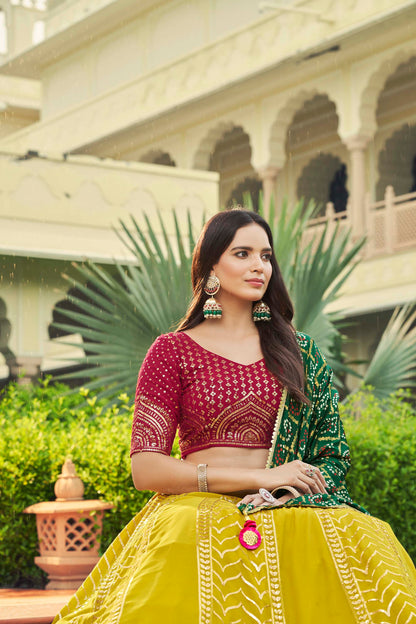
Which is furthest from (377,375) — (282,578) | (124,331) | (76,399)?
(282,578)

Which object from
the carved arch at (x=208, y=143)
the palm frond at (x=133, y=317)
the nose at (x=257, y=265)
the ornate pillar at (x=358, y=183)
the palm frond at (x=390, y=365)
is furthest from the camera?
the carved arch at (x=208, y=143)

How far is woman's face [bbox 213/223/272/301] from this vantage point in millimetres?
2990

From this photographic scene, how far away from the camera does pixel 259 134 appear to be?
16.1 metres

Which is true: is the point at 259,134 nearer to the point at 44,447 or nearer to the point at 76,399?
the point at 76,399

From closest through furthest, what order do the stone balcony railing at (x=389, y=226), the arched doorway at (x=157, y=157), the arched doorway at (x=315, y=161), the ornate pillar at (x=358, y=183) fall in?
the stone balcony railing at (x=389, y=226), the ornate pillar at (x=358, y=183), the arched doorway at (x=315, y=161), the arched doorway at (x=157, y=157)

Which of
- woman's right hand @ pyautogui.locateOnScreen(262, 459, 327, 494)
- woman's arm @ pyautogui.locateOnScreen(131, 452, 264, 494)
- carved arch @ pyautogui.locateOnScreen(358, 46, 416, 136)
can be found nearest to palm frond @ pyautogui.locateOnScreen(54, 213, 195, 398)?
woman's arm @ pyautogui.locateOnScreen(131, 452, 264, 494)

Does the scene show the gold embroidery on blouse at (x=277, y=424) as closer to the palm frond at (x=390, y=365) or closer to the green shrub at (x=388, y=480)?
the green shrub at (x=388, y=480)

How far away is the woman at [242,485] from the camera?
243cm

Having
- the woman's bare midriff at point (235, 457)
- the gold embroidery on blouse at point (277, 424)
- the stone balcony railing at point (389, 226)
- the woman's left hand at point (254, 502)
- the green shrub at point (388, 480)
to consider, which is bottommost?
the green shrub at point (388, 480)

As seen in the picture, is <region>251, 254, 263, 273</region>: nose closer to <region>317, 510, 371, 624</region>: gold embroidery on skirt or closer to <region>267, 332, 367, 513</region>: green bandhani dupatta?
<region>267, 332, 367, 513</region>: green bandhani dupatta

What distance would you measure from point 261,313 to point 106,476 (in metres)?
2.26

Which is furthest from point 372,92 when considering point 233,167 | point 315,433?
point 315,433

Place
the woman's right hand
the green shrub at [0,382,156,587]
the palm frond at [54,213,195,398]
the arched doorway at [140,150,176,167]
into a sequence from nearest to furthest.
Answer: the woman's right hand < the green shrub at [0,382,156,587] < the palm frond at [54,213,195,398] < the arched doorway at [140,150,176,167]

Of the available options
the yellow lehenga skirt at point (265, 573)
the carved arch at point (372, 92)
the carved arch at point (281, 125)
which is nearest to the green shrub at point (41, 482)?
the yellow lehenga skirt at point (265, 573)
